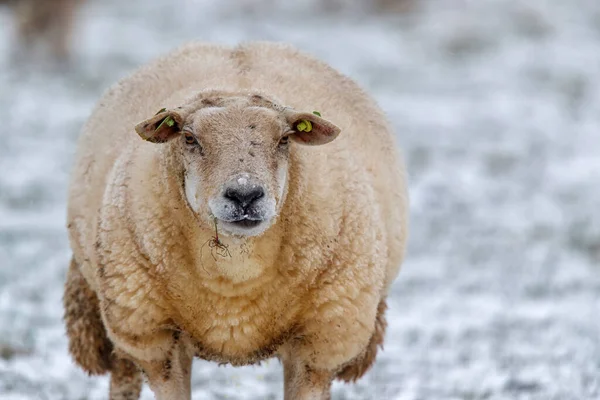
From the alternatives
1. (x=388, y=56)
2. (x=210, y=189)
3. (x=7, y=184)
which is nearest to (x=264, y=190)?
(x=210, y=189)

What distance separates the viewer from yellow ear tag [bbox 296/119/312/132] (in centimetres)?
500

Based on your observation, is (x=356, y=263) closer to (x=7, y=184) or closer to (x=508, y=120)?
(x=7, y=184)

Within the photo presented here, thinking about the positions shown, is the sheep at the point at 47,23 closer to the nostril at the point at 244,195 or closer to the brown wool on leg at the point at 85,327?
the brown wool on leg at the point at 85,327

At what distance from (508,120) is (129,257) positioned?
39.7 feet

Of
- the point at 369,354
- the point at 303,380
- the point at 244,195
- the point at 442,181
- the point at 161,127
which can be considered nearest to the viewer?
the point at 244,195

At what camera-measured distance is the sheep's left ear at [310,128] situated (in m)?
4.97

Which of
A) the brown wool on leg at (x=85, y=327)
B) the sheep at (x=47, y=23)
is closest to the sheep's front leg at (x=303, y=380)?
the brown wool on leg at (x=85, y=327)

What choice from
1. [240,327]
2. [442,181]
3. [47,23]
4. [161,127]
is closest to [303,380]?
[240,327]

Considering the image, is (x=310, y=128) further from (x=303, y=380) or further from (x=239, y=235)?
(x=303, y=380)

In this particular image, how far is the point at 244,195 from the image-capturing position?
15.0ft

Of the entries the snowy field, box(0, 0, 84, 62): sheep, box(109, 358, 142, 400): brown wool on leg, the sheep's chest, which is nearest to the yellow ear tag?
the sheep's chest

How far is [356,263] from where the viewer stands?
5277 millimetres

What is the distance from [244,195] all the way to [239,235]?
0.91 ft

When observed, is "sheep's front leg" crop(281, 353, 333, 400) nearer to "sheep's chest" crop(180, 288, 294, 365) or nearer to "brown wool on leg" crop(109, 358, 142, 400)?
"sheep's chest" crop(180, 288, 294, 365)
